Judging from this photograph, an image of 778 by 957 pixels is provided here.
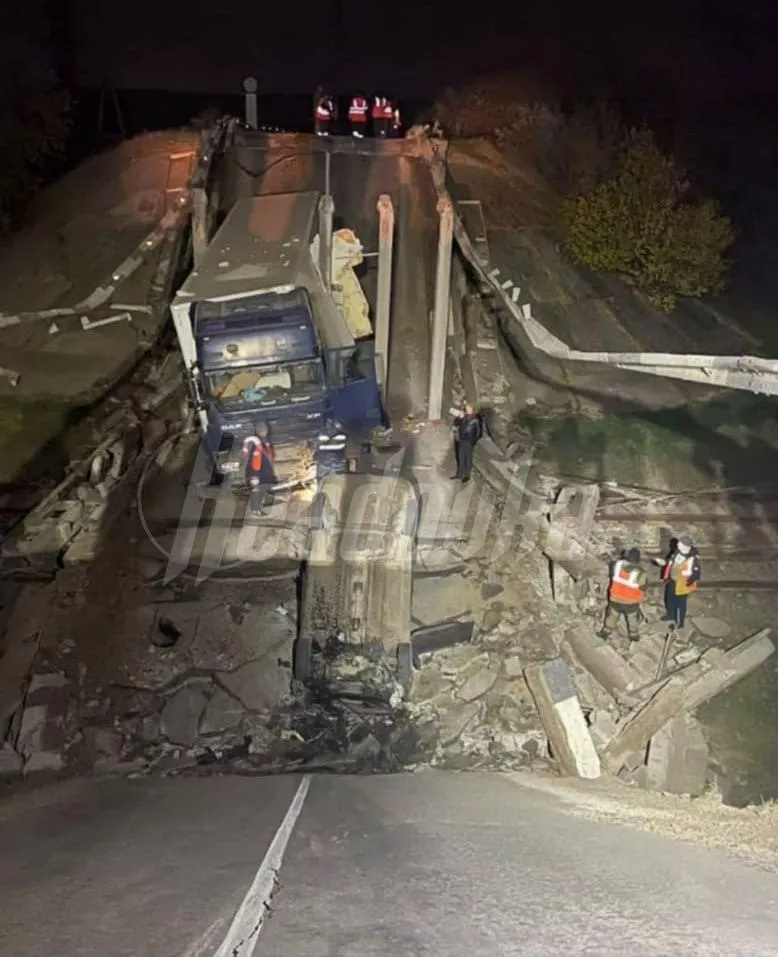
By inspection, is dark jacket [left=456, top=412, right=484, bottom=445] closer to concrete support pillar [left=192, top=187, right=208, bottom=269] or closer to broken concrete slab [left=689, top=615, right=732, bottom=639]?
broken concrete slab [left=689, top=615, right=732, bottom=639]

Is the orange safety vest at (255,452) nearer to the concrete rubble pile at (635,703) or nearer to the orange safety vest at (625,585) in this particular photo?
the concrete rubble pile at (635,703)

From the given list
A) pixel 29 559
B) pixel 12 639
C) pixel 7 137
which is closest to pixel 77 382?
pixel 29 559

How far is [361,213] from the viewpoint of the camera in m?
23.4

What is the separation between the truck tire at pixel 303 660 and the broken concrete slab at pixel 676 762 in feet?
12.8

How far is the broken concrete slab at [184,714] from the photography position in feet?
34.5

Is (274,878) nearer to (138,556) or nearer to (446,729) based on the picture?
(446,729)

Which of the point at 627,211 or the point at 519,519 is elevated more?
the point at 627,211

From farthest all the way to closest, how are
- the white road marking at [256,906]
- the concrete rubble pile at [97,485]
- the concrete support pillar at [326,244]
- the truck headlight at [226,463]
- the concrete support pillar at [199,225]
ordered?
1. the concrete support pillar at [199,225]
2. the concrete support pillar at [326,244]
3. the truck headlight at [226,463]
4. the concrete rubble pile at [97,485]
5. the white road marking at [256,906]

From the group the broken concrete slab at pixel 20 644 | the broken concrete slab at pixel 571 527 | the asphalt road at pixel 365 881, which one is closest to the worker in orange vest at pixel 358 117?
the broken concrete slab at pixel 571 527

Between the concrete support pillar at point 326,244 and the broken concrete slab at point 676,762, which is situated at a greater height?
the concrete support pillar at point 326,244

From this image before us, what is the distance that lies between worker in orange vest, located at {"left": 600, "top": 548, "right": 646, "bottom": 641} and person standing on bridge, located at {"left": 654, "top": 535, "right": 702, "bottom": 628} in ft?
1.11

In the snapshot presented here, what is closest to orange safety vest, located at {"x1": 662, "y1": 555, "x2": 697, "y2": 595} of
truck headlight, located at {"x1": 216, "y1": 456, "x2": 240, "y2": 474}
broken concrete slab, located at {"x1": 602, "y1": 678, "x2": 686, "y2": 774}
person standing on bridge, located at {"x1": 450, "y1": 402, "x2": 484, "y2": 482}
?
broken concrete slab, located at {"x1": 602, "y1": 678, "x2": 686, "y2": 774}

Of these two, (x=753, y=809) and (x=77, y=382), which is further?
(x=77, y=382)

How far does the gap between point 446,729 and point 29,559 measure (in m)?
6.35
